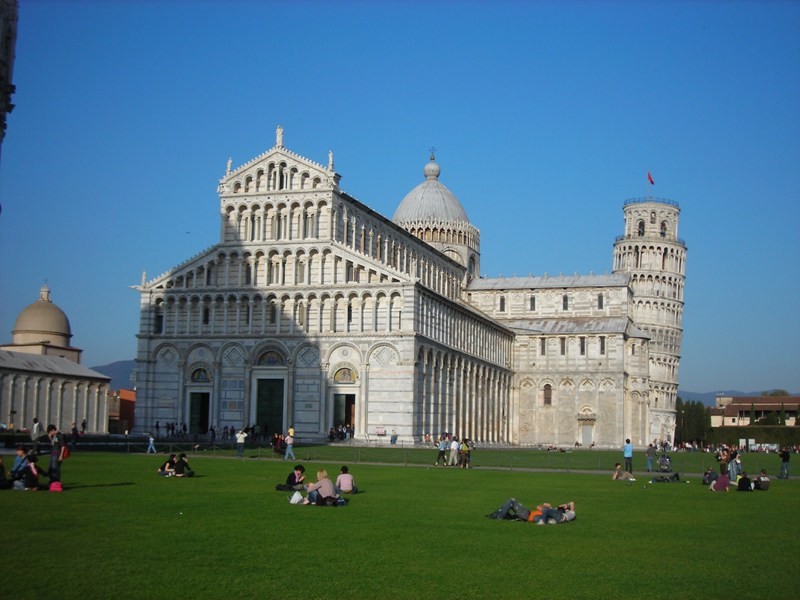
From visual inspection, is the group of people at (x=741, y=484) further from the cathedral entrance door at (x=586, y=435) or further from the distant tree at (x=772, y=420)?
the distant tree at (x=772, y=420)

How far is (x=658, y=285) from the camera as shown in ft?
403

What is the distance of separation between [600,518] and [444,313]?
54950 millimetres

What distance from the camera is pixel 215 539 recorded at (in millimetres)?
19375

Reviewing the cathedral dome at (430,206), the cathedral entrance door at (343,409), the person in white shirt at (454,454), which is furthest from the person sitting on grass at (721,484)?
the cathedral dome at (430,206)

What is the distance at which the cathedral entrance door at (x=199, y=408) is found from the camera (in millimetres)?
77125

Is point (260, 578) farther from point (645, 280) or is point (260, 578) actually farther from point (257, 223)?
point (645, 280)

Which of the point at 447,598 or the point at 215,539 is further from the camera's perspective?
the point at 215,539

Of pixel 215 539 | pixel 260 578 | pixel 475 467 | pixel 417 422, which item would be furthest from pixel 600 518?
pixel 417 422

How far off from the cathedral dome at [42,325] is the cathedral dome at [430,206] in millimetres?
36803

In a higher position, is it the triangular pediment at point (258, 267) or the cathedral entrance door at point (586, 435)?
the triangular pediment at point (258, 267)

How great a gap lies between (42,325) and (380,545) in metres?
89.4

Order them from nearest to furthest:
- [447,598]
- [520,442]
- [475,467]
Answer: [447,598] < [475,467] < [520,442]

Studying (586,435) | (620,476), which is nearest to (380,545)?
(620,476)

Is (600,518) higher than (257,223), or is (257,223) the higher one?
(257,223)
